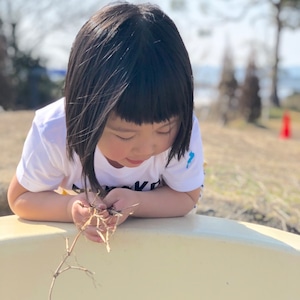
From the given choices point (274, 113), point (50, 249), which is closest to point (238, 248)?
point (50, 249)

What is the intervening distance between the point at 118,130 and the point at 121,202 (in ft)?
0.44

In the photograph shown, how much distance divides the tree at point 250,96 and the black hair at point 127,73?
7.73m

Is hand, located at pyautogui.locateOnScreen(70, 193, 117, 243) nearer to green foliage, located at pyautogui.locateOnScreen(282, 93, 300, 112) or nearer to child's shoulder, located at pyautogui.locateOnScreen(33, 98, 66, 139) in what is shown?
child's shoulder, located at pyautogui.locateOnScreen(33, 98, 66, 139)

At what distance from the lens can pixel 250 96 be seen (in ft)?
27.9

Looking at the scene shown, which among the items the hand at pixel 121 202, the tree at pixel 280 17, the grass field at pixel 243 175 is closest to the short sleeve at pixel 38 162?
the hand at pixel 121 202

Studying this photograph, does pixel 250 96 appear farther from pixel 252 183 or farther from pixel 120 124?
pixel 120 124

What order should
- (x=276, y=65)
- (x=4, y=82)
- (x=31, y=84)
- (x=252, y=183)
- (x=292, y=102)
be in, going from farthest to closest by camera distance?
(x=292, y=102) < (x=276, y=65) < (x=31, y=84) < (x=4, y=82) < (x=252, y=183)

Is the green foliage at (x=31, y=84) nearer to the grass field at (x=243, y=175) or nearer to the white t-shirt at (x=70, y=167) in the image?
the grass field at (x=243, y=175)

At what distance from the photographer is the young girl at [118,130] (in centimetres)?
71

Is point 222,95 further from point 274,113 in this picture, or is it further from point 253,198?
point 253,198

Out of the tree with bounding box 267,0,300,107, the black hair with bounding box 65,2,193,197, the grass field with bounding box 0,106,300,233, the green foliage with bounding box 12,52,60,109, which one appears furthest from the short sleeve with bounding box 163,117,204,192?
the tree with bounding box 267,0,300,107

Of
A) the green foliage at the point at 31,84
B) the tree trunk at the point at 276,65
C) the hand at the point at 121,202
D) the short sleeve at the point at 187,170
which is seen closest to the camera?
the hand at the point at 121,202

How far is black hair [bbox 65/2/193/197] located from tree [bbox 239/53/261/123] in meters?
7.73

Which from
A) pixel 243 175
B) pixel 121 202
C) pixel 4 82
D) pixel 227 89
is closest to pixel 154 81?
pixel 121 202
